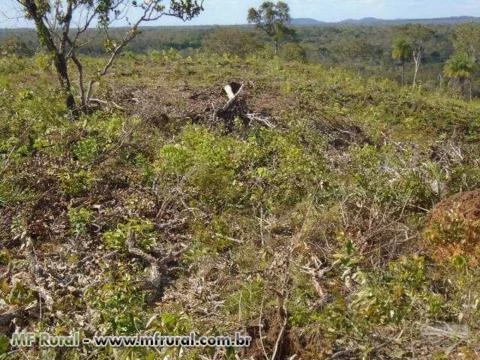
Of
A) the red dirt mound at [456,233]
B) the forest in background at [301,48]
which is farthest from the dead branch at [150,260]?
the forest in background at [301,48]

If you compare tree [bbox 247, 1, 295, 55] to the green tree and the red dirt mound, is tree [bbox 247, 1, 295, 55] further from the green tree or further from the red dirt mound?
the red dirt mound

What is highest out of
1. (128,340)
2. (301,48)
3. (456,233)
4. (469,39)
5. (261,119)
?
(469,39)

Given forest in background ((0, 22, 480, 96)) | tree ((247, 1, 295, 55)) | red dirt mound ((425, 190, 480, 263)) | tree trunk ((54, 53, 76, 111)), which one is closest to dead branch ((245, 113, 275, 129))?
forest in background ((0, 22, 480, 96))

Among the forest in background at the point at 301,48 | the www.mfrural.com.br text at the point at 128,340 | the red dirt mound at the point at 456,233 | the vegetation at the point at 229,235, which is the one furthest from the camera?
the forest in background at the point at 301,48

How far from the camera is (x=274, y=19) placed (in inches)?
1232

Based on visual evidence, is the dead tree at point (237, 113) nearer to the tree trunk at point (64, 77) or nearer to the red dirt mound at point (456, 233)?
the tree trunk at point (64, 77)

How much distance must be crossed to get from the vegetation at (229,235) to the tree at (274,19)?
79.1 ft

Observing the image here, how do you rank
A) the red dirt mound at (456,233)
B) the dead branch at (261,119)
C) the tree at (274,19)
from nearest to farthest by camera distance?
the red dirt mound at (456,233), the dead branch at (261,119), the tree at (274,19)

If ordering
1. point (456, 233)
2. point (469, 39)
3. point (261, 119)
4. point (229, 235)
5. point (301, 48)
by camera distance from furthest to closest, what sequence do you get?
point (469, 39)
point (301, 48)
point (261, 119)
point (229, 235)
point (456, 233)

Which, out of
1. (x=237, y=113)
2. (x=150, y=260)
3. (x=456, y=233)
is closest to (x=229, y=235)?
(x=150, y=260)

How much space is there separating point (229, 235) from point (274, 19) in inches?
1139

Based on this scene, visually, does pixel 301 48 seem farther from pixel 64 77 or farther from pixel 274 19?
pixel 64 77

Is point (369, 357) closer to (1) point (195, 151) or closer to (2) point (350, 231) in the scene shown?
(2) point (350, 231)

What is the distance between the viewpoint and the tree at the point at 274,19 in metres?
30.5
